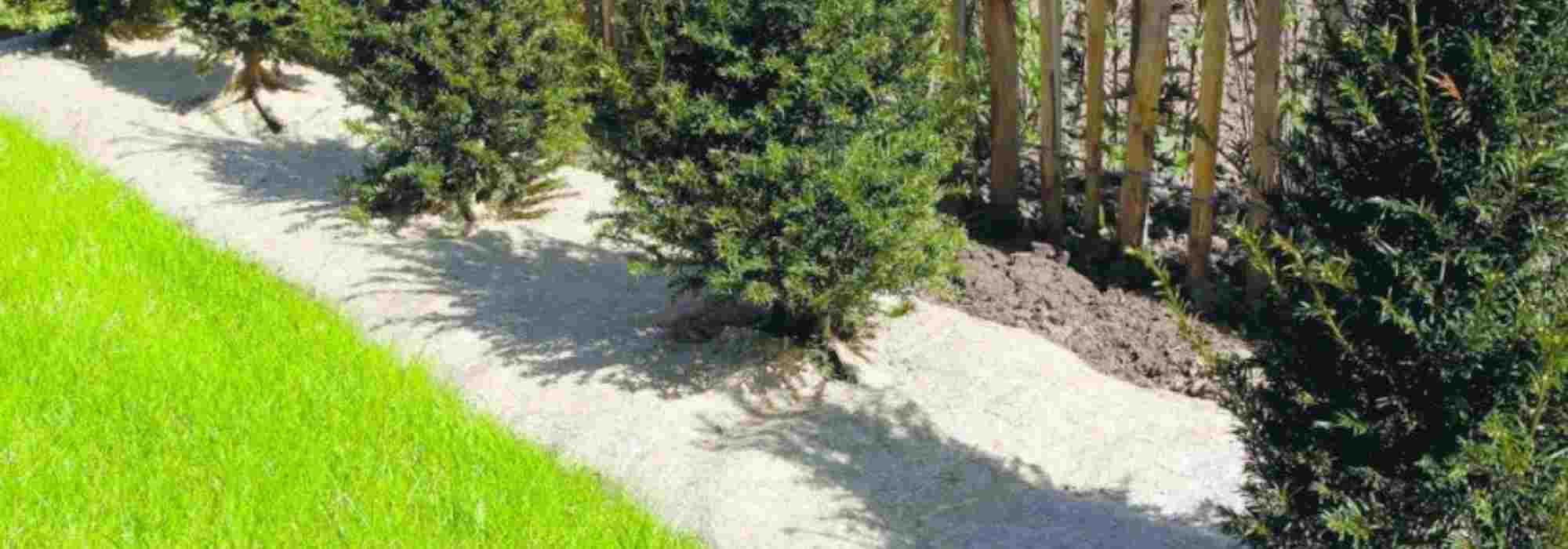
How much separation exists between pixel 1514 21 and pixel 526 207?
606cm

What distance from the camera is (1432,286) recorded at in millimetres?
3307

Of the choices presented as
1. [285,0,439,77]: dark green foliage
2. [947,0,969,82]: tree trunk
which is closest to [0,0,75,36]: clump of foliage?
[285,0,439,77]: dark green foliage

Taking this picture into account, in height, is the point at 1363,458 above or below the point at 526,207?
above

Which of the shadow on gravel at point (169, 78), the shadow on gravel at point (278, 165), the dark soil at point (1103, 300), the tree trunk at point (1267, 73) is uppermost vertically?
the tree trunk at point (1267, 73)

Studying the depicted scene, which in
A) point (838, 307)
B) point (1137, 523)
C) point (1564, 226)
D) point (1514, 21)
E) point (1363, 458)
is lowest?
point (1137, 523)

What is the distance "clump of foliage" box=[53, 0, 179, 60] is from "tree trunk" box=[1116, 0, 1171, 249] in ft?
23.4

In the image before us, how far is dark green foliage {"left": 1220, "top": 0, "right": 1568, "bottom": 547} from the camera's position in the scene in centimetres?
318

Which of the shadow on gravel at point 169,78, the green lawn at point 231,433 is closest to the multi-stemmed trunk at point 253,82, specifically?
the shadow on gravel at point 169,78

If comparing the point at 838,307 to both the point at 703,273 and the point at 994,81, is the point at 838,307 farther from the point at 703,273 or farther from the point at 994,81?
the point at 994,81

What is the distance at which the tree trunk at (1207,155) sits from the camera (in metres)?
6.68

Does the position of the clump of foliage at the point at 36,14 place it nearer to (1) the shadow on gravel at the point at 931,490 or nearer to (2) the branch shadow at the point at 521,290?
(2) the branch shadow at the point at 521,290

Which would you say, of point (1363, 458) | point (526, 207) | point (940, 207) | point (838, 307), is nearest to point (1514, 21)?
point (1363, 458)

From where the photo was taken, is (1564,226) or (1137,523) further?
(1137,523)

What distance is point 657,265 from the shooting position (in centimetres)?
593
